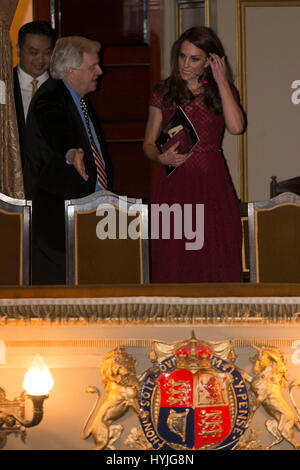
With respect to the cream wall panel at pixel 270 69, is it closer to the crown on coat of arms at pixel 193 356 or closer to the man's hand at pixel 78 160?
the man's hand at pixel 78 160

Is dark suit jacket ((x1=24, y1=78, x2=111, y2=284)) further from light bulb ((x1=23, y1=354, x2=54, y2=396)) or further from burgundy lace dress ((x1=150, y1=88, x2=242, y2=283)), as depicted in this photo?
light bulb ((x1=23, y1=354, x2=54, y2=396))

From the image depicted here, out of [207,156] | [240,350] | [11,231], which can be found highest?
[207,156]

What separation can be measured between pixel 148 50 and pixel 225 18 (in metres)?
0.55

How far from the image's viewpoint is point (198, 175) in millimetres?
3570

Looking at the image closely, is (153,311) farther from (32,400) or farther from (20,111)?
(20,111)

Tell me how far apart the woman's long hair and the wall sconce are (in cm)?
169

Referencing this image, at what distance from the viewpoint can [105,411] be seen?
2176mm

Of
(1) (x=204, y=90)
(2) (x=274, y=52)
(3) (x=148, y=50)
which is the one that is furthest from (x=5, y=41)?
(2) (x=274, y=52)

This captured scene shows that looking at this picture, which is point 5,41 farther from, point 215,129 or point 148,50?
point 148,50

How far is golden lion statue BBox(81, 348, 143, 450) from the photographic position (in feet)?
7.11

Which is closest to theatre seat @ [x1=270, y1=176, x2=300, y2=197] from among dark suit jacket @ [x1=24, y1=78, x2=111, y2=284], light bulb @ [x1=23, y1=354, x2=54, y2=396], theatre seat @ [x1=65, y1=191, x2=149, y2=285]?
dark suit jacket @ [x1=24, y1=78, x2=111, y2=284]

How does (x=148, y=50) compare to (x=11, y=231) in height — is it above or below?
above

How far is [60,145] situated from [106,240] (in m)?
0.60

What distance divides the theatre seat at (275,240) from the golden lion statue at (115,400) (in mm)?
1166
